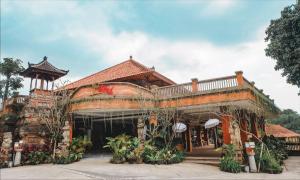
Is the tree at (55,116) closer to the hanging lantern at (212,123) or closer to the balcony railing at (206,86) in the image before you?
the balcony railing at (206,86)

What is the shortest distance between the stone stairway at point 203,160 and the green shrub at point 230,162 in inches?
44.3

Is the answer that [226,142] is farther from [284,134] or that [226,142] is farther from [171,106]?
[284,134]

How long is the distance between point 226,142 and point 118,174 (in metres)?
6.89

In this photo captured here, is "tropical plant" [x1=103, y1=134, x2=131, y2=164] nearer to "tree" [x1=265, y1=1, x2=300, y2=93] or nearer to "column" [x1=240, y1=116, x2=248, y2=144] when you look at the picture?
"column" [x1=240, y1=116, x2=248, y2=144]

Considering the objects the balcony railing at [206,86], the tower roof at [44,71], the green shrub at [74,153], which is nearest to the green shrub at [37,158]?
the green shrub at [74,153]

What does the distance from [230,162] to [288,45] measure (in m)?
8.12

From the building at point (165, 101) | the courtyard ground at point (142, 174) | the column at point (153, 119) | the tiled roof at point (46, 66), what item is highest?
the tiled roof at point (46, 66)

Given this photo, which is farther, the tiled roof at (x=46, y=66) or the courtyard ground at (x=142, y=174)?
the tiled roof at (x=46, y=66)

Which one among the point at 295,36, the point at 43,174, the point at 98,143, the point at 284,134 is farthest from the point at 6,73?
the point at 284,134

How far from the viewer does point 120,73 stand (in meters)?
20.3

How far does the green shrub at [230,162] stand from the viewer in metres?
12.7

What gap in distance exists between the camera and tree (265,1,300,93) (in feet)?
48.5

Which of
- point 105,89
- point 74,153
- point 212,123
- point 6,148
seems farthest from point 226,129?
point 6,148

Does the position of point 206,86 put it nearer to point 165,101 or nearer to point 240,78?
point 240,78
